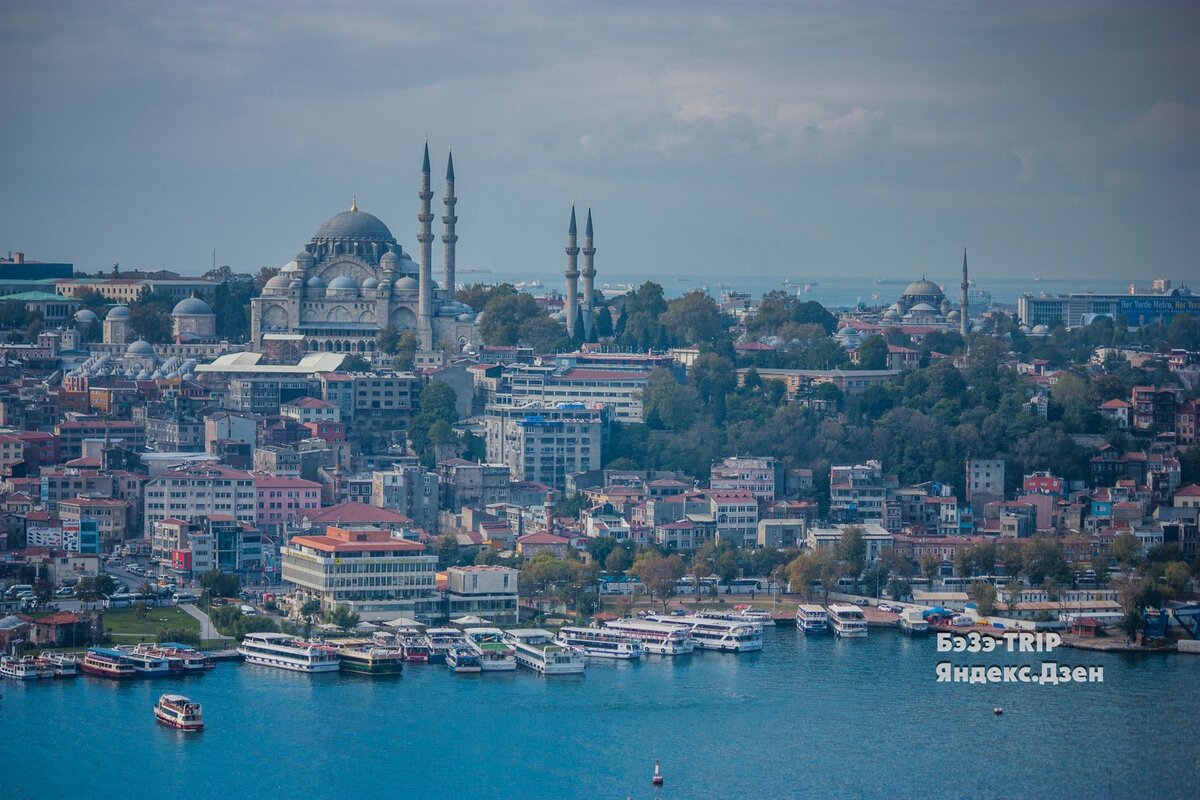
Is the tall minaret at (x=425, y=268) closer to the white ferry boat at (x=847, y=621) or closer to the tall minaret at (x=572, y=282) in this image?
the tall minaret at (x=572, y=282)

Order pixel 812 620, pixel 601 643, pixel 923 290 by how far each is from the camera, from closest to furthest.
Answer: pixel 601 643 < pixel 812 620 < pixel 923 290

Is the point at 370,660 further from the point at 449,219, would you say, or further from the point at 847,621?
the point at 449,219

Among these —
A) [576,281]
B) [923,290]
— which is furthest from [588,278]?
[923,290]

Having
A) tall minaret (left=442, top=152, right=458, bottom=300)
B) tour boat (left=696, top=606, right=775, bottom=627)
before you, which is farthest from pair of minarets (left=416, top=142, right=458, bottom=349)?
tour boat (left=696, top=606, right=775, bottom=627)

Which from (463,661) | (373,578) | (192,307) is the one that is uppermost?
(192,307)

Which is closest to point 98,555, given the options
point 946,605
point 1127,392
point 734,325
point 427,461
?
point 427,461

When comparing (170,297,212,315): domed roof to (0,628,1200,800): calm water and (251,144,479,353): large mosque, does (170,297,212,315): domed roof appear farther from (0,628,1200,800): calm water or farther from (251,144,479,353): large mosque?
(0,628,1200,800): calm water

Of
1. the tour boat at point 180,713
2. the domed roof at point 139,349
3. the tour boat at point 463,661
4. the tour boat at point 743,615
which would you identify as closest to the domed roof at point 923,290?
the domed roof at point 139,349
